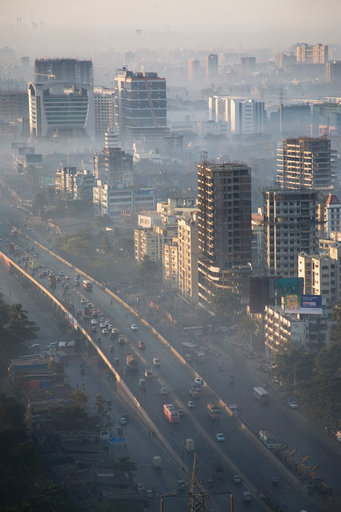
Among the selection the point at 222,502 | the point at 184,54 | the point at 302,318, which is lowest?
the point at 222,502

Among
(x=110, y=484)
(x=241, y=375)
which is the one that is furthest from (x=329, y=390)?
(x=110, y=484)

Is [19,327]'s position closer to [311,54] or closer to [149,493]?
[149,493]

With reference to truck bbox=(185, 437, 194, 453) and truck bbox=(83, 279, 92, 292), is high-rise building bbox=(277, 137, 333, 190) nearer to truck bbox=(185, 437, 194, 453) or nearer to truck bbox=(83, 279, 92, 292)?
truck bbox=(83, 279, 92, 292)

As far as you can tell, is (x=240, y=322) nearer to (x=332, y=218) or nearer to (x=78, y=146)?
(x=332, y=218)

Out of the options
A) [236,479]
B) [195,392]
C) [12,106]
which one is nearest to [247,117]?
[12,106]

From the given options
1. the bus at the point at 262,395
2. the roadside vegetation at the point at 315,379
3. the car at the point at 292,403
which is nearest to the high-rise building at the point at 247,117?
the roadside vegetation at the point at 315,379

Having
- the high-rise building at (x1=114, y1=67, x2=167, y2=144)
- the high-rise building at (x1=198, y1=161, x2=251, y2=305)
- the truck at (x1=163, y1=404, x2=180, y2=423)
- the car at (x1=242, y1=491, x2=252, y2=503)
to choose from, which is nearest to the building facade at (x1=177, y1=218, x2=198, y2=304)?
the high-rise building at (x1=198, y1=161, x2=251, y2=305)

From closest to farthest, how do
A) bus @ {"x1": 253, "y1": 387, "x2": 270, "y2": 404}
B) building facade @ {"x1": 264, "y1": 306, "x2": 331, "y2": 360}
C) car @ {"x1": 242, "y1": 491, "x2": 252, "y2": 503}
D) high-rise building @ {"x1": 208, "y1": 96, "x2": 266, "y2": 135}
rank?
car @ {"x1": 242, "y1": 491, "x2": 252, "y2": 503}
bus @ {"x1": 253, "y1": 387, "x2": 270, "y2": 404}
building facade @ {"x1": 264, "y1": 306, "x2": 331, "y2": 360}
high-rise building @ {"x1": 208, "y1": 96, "x2": 266, "y2": 135}
